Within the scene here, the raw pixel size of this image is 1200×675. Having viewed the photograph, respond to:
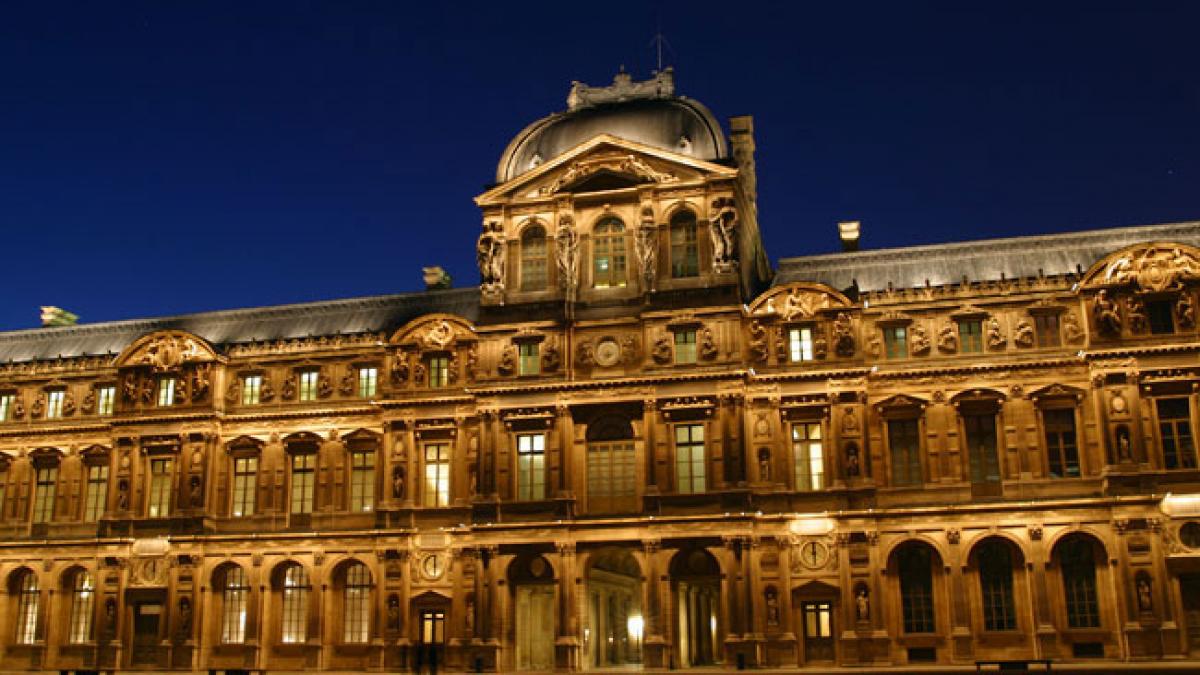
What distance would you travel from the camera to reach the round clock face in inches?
1984

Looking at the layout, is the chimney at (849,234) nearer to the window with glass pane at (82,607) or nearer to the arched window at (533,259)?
the arched window at (533,259)

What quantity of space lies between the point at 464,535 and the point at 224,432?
13802 mm

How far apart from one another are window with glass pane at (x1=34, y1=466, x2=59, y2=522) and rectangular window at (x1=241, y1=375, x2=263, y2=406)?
10.5 m

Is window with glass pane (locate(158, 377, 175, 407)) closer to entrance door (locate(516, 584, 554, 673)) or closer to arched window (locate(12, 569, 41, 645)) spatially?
arched window (locate(12, 569, 41, 645))

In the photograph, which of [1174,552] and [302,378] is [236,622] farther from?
[1174,552]

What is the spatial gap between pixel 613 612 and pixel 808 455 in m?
12.6

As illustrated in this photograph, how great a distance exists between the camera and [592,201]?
52281 millimetres

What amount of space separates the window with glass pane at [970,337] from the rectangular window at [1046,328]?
2078mm

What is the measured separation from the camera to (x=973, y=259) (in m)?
52.2

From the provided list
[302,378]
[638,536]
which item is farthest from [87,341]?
[638,536]

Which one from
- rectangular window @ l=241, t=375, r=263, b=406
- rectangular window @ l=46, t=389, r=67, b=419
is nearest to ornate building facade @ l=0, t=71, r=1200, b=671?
rectangular window @ l=241, t=375, r=263, b=406

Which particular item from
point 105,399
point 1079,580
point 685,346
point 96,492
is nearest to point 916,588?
point 1079,580

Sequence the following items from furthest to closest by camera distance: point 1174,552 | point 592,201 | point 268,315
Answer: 1. point 268,315
2. point 592,201
3. point 1174,552

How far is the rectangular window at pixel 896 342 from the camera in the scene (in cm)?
4906
